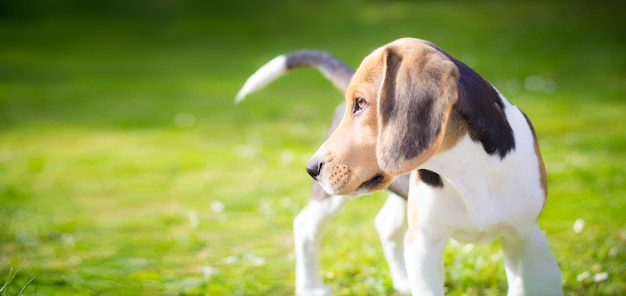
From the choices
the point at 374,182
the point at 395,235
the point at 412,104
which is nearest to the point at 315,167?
the point at 374,182

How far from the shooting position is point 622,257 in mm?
5062

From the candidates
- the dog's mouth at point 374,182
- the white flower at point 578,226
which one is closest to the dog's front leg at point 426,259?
the dog's mouth at point 374,182

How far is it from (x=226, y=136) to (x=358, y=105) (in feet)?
24.1

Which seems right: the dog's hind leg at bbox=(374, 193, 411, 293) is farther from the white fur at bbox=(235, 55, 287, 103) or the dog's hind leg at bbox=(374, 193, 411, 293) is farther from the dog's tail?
the white fur at bbox=(235, 55, 287, 103)

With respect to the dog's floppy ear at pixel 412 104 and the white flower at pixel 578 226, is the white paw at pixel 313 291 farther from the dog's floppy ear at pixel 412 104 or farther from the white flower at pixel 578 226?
the white flower at pixel 578 226

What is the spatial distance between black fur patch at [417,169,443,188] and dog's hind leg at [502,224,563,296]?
1.67ft

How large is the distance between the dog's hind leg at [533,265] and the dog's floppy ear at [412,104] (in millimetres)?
938

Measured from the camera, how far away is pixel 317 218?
178 inches

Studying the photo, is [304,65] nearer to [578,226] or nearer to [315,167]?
[315,167]

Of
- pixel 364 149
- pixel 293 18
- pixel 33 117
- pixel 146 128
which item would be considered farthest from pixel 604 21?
pixel 364 149

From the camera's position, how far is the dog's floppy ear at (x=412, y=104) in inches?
118

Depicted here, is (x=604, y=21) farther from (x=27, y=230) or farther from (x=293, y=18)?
(x=27, y=230)

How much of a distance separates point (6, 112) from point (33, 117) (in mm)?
695

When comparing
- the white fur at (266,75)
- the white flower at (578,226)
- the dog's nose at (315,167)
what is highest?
the white fur at (266,75)
